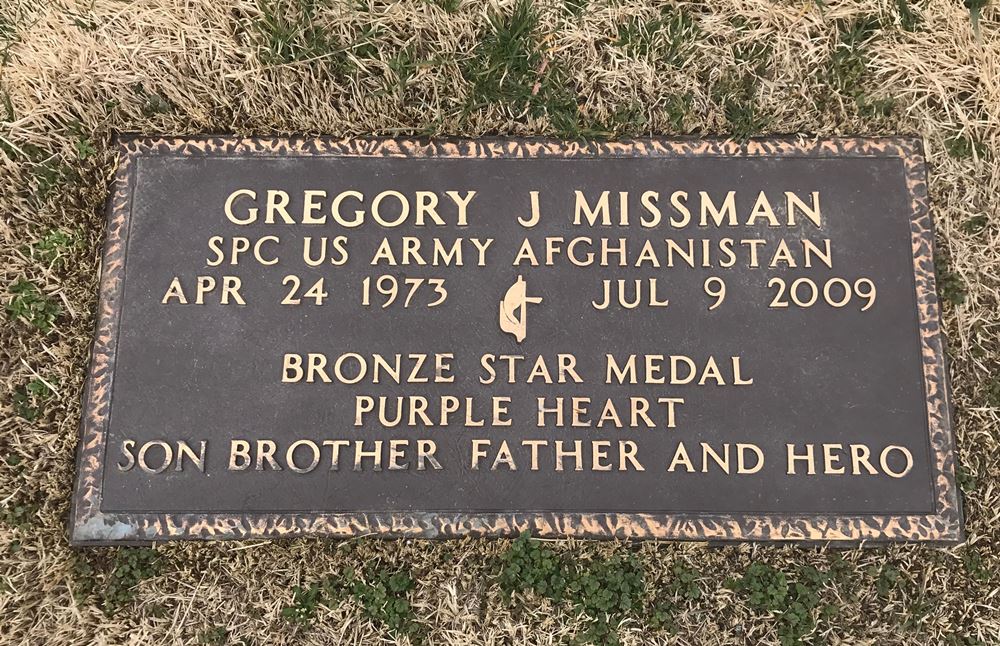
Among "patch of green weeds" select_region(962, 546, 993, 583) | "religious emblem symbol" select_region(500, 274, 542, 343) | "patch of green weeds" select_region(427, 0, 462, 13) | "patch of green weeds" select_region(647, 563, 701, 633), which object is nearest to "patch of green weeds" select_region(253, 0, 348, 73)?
"patch of green weeds" select_region(427, 0, 462, 13)

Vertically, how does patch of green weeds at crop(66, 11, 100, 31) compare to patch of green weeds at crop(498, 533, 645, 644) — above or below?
above

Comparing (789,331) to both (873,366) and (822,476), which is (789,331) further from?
(822,476)

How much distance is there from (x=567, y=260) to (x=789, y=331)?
765 millimetres

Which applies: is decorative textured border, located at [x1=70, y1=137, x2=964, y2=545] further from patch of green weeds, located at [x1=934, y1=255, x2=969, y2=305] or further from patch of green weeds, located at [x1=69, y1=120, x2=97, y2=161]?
patch of green weeds, located at [x1=69, y1=120, x2=97, y2=161]

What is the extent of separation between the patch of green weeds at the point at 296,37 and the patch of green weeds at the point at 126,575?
172 centimetres

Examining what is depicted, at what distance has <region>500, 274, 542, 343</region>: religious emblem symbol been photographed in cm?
234

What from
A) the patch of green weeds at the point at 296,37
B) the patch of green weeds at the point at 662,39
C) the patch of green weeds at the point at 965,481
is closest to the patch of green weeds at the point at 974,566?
the patch of green weeds at the point at 965,481

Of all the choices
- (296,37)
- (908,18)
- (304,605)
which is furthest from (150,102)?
(908,18)

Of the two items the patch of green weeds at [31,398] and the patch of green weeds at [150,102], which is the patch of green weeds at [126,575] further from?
the patch of green weeds at [150,102]

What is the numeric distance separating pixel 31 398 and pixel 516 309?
1.66 metres

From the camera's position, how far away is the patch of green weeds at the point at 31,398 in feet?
7.77

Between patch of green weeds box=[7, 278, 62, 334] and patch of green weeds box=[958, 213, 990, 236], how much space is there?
3.14 meters

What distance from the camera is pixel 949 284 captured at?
2391 mm

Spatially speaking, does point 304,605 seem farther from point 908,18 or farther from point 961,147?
point 908,18
